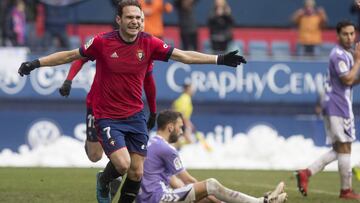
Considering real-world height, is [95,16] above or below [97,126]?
above

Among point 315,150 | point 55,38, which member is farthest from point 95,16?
point 315,150

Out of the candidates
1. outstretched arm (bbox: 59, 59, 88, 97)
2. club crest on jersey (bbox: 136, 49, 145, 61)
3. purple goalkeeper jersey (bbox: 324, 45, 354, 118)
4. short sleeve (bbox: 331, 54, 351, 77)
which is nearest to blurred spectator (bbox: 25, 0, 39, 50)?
outstretched arm (bbox: 59, 59, 88, 97)

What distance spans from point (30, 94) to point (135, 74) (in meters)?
11.5

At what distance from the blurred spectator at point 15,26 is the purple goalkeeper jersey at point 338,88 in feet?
34.1

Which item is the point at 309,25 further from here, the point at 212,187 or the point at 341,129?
the point at 212,187

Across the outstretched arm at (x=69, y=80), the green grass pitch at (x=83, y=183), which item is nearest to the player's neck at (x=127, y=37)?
the outstretched arm at (x=69, y=80)

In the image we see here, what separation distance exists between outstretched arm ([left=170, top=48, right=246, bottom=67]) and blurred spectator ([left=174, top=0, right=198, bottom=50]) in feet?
39.6

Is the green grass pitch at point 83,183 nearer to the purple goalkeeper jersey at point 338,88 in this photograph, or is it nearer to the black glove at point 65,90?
the purple goalkeeper jersey at point 338,88

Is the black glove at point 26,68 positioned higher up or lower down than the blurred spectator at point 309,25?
lower down

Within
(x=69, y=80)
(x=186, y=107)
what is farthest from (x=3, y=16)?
(x=69, y=80)

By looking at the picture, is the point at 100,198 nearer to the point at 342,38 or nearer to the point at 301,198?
the point at 301,198

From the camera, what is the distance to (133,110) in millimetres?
10344

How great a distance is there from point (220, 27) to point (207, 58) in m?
12.2

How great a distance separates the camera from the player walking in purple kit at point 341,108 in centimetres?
1305
